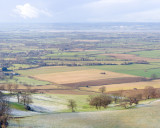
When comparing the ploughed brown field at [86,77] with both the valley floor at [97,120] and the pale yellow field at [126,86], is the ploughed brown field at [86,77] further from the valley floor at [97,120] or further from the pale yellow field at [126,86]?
the valley floor at [97,120]

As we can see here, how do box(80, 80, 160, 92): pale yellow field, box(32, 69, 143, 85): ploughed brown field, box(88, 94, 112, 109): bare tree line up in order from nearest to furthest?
box(88, 94, 112, 109): bare tree, box(80, 80, 160, 92): pale yellow field, box(32, 69, 143, 85): ploughed brown field

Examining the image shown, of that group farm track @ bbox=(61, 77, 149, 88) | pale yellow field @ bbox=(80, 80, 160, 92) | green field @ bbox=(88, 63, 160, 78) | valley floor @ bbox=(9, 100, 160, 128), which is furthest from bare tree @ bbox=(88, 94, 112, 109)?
green field @ bbox=(88, 63, 160, 78)

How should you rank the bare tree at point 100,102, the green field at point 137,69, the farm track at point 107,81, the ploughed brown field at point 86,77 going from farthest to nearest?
the green field at point 137,69, the ploughed brown field at point 86,77, the farm track at point 107,81, the bare tree at point 100,102

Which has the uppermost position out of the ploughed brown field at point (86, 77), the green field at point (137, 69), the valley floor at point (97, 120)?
the green field at point (137, 69)

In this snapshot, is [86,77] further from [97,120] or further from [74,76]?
[97,120]

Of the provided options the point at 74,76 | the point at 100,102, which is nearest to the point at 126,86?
the point at 74,76

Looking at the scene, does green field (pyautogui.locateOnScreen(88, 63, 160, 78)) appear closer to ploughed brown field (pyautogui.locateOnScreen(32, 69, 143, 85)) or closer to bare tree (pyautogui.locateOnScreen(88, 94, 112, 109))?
ploughed brown field (pyautogui.locateOnScreen(32, 69, 143, 85))

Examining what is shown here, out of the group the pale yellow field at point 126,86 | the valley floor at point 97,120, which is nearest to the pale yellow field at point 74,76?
the pale yellow field at point 126,86

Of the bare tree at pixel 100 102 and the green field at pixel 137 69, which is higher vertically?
the green field at pixel 137 69

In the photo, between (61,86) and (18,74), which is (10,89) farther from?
(18,74)
